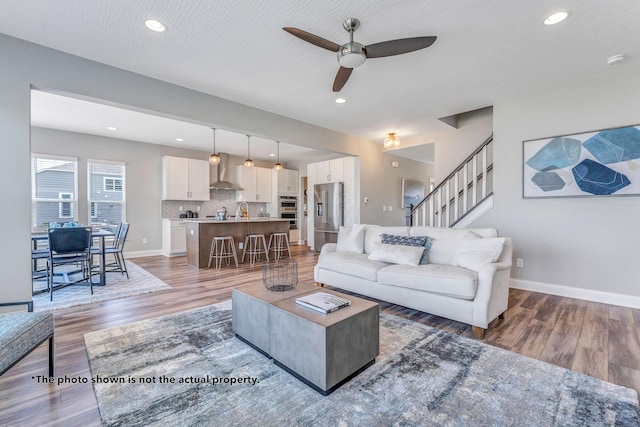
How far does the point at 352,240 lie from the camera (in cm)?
400

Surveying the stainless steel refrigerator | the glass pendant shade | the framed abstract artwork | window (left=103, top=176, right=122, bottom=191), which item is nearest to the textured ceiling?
the framed abstract artwork

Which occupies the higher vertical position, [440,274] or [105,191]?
[105,191]

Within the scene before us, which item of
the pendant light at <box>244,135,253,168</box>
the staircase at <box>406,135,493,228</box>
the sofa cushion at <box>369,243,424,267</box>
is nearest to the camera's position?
the sofa cushion at <box>369,243,424,267</box>

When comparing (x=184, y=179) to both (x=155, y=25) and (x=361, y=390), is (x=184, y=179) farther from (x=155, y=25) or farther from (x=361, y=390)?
(x=361, y=390)

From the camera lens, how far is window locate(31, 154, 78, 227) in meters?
5.51

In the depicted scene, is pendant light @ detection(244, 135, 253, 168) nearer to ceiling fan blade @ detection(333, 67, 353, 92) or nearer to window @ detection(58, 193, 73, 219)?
ceiling fan blade @ detection(333, 67, 353, 92)

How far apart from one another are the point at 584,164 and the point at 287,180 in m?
6.80

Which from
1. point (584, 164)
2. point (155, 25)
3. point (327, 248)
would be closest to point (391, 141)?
point (327, 248)

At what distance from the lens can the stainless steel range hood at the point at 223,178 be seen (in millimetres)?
7562

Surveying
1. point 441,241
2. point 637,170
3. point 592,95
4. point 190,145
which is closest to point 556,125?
point 592,95

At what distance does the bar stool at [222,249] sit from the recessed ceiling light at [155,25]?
140 inches

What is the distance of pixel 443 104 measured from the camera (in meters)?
4.26

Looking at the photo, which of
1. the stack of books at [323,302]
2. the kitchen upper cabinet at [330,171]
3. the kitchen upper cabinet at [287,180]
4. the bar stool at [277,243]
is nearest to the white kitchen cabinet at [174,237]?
the bar stool at [277,243]

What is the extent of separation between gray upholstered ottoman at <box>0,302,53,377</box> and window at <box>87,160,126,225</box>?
18.0 feet
